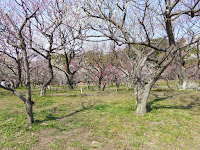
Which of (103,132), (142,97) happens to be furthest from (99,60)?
(103,132)

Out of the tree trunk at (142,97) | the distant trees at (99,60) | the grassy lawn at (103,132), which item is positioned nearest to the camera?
the grassy lawn at (103,132)

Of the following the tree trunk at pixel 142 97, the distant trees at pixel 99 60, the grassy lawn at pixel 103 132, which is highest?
the distant trees at pixel 99 60

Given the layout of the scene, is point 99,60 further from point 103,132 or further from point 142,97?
point 103,132

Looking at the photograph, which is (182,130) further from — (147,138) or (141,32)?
(141,32)

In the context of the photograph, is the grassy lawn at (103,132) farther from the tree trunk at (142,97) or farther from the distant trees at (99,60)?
the distant trees at (99,60)

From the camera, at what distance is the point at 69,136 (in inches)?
170

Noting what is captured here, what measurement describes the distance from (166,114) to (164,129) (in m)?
1.47

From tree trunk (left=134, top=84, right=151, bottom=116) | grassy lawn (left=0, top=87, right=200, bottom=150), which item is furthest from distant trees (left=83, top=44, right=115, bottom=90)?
grassy lawn (left=0, top=87, right=200, bottom=150)

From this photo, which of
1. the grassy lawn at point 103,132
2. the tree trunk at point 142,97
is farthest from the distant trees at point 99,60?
the grassy lawn at point 103,132

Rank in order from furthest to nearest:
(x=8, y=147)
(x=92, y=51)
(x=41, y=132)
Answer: (x=92, y=51), (x=41, y=132), (x=8, y=147)

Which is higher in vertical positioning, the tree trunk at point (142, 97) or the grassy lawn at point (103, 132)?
the tree trunk at point (142, 97)

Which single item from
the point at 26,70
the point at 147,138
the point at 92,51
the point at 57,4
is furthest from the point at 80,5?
the point at 92,51

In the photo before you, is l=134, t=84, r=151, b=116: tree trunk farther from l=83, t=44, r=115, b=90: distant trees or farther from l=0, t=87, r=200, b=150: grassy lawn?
l=83, t=44, r=115, b=90: distant trees

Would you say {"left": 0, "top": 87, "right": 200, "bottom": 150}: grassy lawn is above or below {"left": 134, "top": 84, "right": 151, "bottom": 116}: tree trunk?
below
